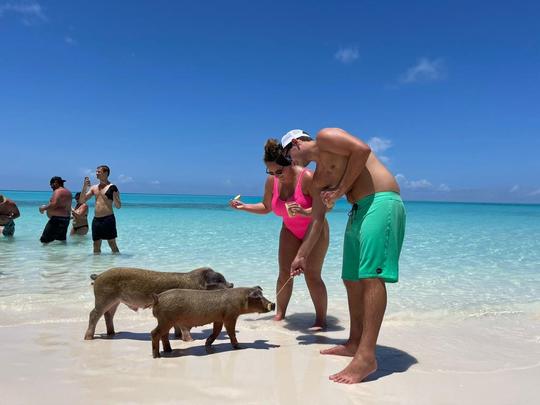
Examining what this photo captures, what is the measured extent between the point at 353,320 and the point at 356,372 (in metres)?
0.77

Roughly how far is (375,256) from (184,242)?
11599 mm

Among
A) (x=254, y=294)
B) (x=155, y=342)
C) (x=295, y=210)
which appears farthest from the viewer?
(x=295, y=210)

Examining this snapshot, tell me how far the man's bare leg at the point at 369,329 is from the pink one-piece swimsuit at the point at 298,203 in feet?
4.78

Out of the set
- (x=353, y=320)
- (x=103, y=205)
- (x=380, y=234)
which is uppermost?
(x=380, y=234)

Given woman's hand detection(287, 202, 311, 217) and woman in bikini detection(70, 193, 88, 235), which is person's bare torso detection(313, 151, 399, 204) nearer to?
woman's hand detection(287, 202, 311, 217)

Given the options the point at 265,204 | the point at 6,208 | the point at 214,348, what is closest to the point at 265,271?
the point at 265,204

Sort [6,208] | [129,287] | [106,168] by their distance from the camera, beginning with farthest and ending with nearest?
[6,208] → [106,168] → [129,287]

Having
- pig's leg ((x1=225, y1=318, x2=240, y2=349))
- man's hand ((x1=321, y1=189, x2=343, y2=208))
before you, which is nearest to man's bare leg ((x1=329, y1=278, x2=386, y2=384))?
man's hand ((x1=321, y1=189, x2=343, y2=208))

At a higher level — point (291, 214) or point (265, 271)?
A: point (291, 214)

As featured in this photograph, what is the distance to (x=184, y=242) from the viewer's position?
1445 centimetres

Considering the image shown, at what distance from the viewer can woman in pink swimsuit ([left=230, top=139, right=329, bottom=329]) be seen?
15.7ft

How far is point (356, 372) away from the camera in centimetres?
335

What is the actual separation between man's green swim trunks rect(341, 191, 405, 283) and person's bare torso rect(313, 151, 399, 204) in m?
0.06

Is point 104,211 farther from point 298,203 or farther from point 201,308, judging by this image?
point 201,308
